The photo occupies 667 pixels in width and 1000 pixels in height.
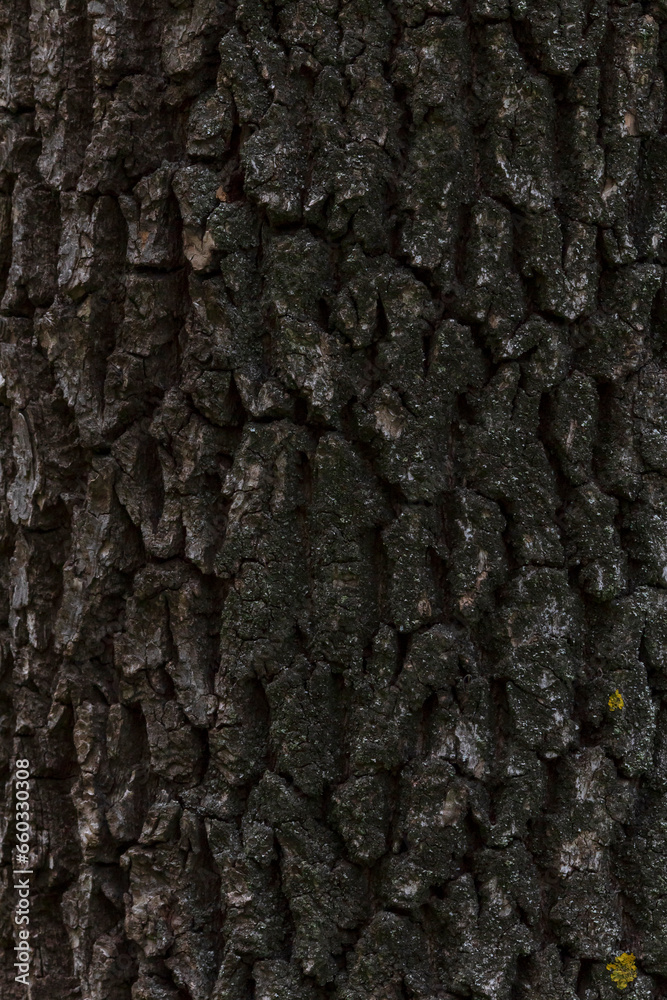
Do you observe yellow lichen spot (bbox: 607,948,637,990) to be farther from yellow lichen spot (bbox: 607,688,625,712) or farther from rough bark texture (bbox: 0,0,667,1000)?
yellow lichen spot (bbox: 607,688,625,712)

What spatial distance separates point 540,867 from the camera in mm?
1478

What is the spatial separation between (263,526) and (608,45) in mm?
1004

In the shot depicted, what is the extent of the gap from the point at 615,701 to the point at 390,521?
1.53 feet

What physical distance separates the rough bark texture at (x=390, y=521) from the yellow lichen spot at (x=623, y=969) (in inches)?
0.7

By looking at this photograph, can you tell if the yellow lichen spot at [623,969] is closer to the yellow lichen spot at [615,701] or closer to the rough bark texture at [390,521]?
the rough bark texture at [390,521]

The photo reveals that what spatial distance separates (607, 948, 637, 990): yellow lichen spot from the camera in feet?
4.81

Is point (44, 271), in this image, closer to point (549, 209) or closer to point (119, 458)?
point (119, 458)

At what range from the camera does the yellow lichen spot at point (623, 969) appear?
1467 mm
